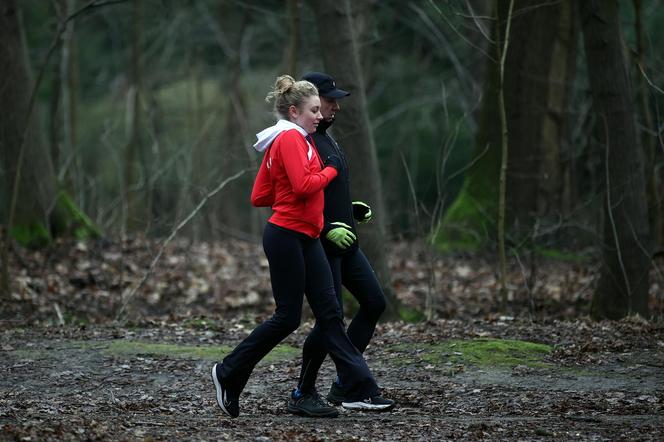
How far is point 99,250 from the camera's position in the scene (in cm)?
1407

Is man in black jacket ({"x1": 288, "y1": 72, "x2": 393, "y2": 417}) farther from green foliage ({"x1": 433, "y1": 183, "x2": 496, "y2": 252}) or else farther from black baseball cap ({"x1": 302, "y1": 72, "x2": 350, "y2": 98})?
green foliage ({"x1": 433, "y1": 183, "x2": 496, "y2": 252})

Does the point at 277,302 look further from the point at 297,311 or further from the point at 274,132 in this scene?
the point at 274,132

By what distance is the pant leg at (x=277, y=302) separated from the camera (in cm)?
603

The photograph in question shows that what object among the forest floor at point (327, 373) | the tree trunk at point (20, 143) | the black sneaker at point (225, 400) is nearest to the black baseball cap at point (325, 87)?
the black sneaker at point (225, 400)

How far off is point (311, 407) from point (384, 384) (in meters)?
1.31

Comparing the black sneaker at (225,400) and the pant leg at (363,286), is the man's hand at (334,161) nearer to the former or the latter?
the pant leg at (363,286)

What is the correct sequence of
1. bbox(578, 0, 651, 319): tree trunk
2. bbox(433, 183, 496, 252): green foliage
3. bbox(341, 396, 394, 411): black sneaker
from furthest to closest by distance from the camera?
bbox(433, 183, 496, 252): green foliage → bbox(578, 0, 651, 319): tree trunk → bbox(341, 396, 394, 411): black sneaker

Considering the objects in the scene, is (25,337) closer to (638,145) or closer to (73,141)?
(638,145)

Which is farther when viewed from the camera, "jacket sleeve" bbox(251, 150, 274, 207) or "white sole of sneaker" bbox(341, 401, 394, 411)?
"white sole of sneaker" bbox(341, 401, 394, 411)

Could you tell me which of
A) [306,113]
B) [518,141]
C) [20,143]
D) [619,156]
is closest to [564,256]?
[518,141]

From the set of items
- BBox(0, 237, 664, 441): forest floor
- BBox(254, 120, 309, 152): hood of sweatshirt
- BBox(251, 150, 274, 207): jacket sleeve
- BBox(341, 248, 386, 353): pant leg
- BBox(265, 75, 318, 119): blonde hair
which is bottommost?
BBox(0, 237, 664, 441): forest floor

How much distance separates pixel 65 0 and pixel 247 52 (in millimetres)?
11571

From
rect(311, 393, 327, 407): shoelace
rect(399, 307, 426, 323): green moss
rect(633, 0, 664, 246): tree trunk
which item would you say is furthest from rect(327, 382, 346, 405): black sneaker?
rect(633, 0, 664, 246): tree trunk

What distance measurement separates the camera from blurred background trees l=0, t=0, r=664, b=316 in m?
10.7
